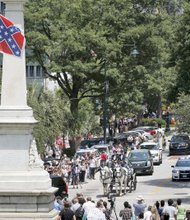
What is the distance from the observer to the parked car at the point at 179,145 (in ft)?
213

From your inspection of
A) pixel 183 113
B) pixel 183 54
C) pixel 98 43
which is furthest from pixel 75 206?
pixel 98 43

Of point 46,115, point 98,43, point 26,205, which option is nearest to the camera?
point 26,205

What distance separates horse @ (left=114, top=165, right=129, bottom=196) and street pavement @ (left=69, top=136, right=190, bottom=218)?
444 mm

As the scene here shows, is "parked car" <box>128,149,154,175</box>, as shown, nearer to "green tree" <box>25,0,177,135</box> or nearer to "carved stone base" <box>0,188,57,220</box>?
"green tree" <box>25,0,177,135</box>

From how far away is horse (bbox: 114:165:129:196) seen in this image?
41.7 m

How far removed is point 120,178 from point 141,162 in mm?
9574

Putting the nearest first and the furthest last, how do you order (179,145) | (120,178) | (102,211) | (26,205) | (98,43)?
(26,205), (102,211), (120,178), (179,145), (98,43)

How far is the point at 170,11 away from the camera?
119 meters

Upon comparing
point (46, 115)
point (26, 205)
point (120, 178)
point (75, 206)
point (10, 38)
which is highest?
point (10, 38)

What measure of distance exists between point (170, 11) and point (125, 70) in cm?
5074

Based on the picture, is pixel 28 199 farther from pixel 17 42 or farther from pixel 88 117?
pixel 88 117

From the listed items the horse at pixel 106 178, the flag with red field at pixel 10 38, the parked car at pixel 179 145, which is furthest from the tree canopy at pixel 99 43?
the flag with red field at pixel 10 38

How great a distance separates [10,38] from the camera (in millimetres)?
24469

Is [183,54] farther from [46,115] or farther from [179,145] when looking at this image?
[179,145]
